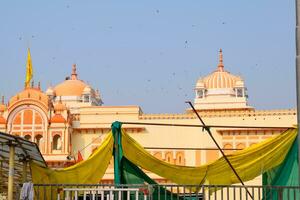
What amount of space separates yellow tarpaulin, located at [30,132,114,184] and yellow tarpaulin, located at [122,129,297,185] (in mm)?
346

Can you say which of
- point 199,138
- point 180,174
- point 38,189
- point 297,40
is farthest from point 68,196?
point 199,138

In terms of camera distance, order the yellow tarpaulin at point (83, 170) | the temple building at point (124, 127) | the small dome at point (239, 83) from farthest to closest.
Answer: the small dome at point (239, 83) → the temple building at point (124, 127) → the yellow tarpaulin at point (83, 170)

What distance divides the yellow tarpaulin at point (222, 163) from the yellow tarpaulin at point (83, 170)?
346 millimetres

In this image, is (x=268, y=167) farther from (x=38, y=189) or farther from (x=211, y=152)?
(x=211, y=152)

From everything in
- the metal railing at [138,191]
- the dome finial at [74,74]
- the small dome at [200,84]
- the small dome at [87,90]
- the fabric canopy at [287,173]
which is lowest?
the metal railing at [138,191]

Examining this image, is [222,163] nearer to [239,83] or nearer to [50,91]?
[239,83]

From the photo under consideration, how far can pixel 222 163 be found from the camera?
1208cm

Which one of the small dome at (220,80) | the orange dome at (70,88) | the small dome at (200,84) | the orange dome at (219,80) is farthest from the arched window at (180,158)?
the orange dome at (70,88)

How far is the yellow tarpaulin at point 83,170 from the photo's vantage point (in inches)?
460

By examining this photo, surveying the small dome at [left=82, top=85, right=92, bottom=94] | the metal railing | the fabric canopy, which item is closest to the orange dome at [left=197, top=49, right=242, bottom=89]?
the small dome at [left=82, top=85, right=92, bottom=94]

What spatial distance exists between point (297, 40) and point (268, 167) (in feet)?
21.3

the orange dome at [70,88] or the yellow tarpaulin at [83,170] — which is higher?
the orange dome at [70,88]

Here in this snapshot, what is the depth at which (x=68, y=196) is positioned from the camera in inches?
390

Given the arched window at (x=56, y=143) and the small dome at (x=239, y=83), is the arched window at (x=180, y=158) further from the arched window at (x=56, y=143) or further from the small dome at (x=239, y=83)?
the small dome at (x=239, y=83)
